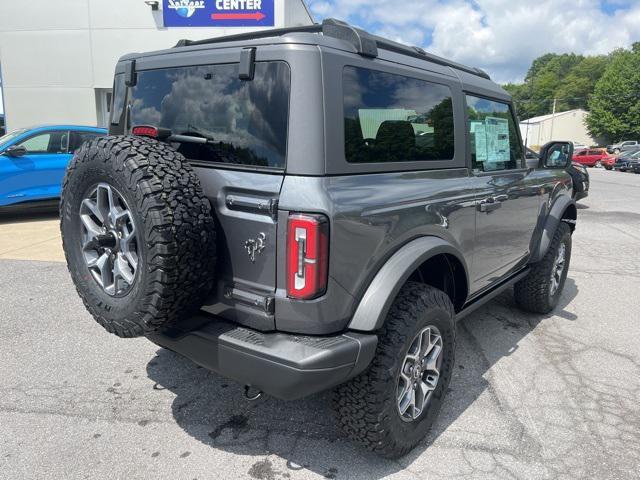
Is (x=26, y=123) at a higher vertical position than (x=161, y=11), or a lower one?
lower

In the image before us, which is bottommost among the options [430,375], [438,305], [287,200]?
[430,375]

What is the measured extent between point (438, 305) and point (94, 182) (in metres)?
1.84

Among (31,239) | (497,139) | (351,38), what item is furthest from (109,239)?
(31,239)

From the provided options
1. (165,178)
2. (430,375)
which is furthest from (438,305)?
(165,178)

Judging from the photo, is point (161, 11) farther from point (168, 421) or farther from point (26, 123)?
point (168, 421)

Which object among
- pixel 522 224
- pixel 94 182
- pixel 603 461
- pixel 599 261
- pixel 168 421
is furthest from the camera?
pixel 599 261

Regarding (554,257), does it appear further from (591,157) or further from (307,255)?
(591,157)

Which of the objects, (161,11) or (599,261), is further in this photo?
(161,11)

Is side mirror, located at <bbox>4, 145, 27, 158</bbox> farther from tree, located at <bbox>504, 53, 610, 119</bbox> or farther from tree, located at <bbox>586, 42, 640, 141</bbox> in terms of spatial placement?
tree, located at <bbox>504, 53, 610, 119</bbox>

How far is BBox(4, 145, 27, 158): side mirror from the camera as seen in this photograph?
804 centimetres

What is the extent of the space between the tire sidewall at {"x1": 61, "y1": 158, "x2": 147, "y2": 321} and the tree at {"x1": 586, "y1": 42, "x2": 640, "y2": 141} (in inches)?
2873

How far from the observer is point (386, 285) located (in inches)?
90.3

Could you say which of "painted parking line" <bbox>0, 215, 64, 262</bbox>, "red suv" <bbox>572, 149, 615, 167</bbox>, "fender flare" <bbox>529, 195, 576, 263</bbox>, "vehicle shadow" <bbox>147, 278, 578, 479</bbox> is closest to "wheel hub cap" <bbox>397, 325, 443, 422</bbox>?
"vehicle shadow" <bbox>147, 278, 578, 479</bbox>

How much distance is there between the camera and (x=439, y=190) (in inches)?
109
